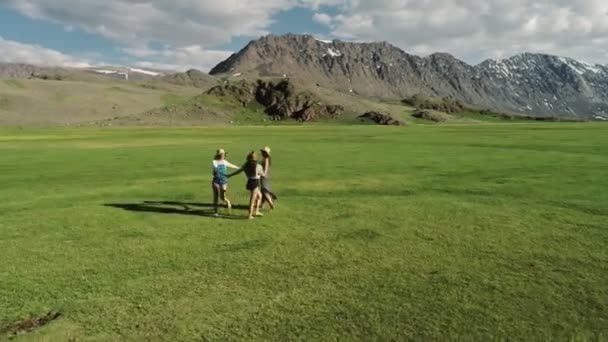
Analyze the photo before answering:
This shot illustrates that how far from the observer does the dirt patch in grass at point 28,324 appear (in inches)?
453

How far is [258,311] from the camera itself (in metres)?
12.5

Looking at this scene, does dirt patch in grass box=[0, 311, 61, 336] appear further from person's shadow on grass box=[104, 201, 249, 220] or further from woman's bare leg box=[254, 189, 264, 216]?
woman's bare leg box=[254, 189, 264, 216]

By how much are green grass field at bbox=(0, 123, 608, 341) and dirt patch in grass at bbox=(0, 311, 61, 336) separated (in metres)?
0.11

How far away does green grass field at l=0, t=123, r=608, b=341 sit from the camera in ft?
38.8

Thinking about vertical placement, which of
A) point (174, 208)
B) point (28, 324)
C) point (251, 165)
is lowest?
point (28, 324)

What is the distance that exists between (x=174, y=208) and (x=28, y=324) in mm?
12537

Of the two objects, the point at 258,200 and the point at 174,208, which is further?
the point at 174,208

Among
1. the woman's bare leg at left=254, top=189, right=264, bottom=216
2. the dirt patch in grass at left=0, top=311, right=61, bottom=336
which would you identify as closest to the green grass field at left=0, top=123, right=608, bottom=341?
the dirt patch in grass at left=0, top=311, right=61, bottom=336

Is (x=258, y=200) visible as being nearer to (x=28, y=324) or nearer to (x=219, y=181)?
(x=219, y=181)

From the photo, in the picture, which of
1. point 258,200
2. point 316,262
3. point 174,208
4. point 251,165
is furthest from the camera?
point 174,208

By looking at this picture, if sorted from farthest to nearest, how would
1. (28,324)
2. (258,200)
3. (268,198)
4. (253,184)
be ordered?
(268,198), (258,200), (253,184), (28,324)

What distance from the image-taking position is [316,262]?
1590 centimetres

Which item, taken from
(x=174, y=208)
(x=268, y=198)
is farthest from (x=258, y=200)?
(x=174, y=208)

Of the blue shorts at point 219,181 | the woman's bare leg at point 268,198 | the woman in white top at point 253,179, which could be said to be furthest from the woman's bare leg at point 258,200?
the blue shorts at point 219,181
